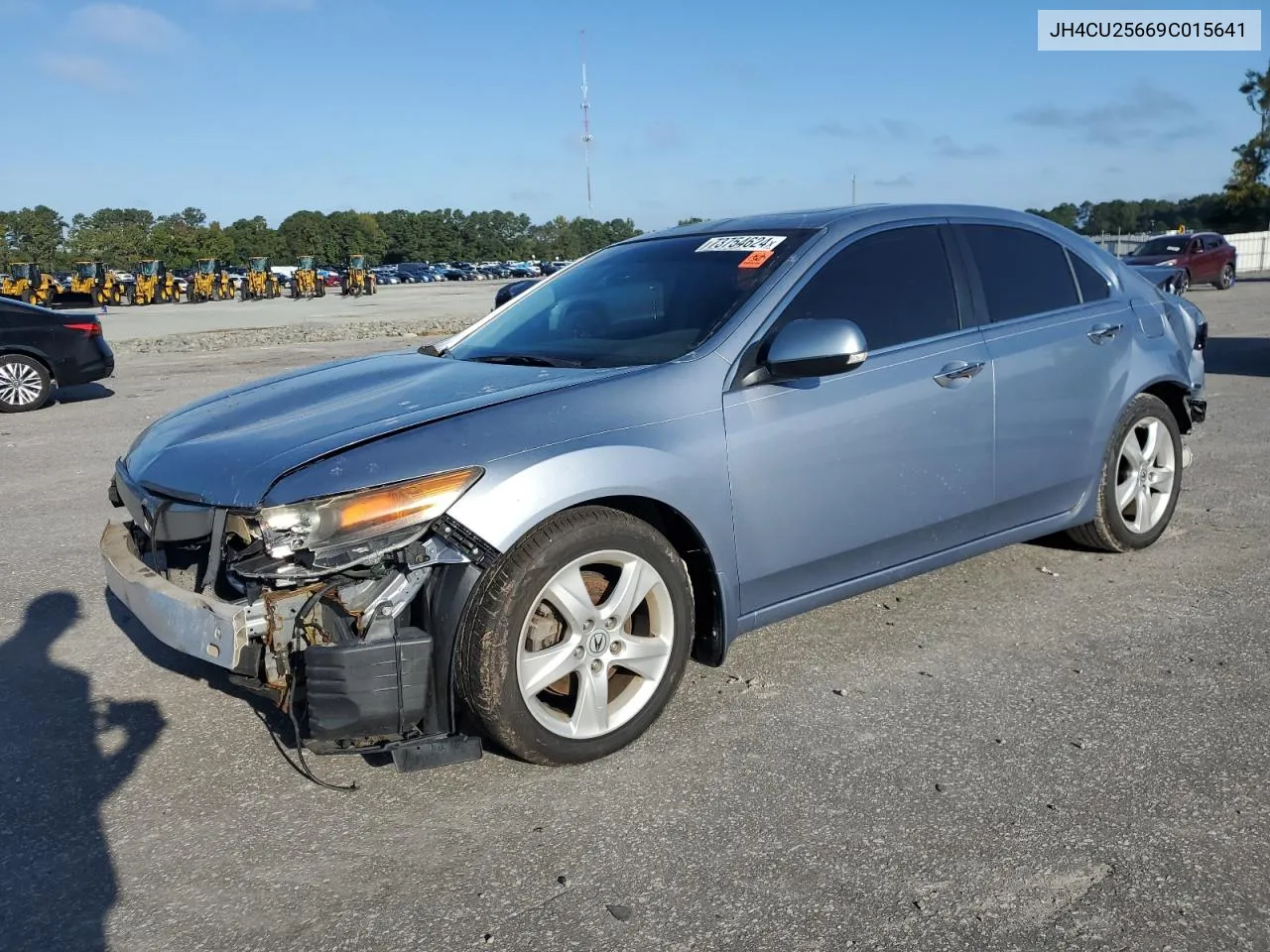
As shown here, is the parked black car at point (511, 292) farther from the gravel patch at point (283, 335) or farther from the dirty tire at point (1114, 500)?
the gravel patch at point (283, 335)

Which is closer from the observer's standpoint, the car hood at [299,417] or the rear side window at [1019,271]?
the car hood at [299,417]

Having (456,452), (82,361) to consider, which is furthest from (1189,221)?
(456,452)

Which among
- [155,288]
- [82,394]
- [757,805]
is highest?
[155,288]

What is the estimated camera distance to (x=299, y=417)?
→ 358 cm

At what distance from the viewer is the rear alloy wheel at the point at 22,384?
12000 mm

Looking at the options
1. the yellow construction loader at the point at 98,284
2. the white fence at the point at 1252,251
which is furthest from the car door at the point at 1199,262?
the yellow construction loader at the point at 98,284

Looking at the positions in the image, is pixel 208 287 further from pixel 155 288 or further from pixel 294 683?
pixel 294 683

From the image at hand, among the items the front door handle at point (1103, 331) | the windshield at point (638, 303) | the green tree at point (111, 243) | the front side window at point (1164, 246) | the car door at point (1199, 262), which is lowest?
the front door handle at point (1103, 331)

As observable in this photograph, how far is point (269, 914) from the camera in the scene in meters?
2.64

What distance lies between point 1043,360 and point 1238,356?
11.0 metres

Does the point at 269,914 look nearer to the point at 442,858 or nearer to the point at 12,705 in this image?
the point at 442,858

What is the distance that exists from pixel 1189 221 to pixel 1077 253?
8874 cm

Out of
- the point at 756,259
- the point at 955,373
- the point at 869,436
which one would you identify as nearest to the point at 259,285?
the point at 756,259

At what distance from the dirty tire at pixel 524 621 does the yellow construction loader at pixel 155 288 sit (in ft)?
158
